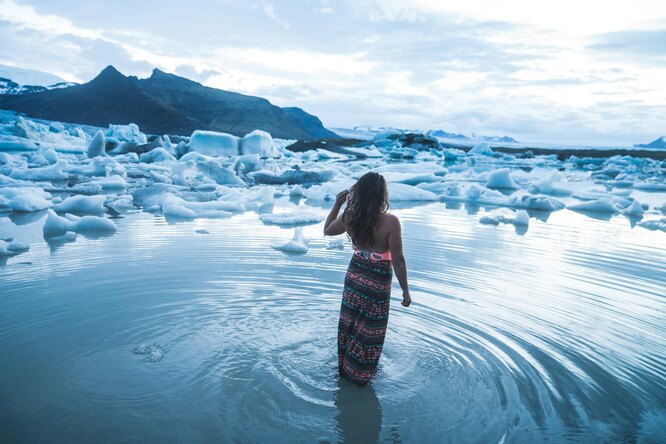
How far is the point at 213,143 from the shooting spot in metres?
24.7

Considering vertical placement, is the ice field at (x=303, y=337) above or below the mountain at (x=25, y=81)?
below

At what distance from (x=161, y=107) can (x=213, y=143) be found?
53931 millimetres

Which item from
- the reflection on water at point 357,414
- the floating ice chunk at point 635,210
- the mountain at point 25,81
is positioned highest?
the mountain at point 25,81

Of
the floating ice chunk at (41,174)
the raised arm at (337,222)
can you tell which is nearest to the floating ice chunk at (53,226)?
the raised arm at (337,222)

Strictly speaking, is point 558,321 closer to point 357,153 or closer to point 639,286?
point 639,286

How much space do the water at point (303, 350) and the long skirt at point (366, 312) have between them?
143 millimetres

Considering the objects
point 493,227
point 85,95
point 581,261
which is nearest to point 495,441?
point 581,261

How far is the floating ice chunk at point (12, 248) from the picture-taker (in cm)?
538

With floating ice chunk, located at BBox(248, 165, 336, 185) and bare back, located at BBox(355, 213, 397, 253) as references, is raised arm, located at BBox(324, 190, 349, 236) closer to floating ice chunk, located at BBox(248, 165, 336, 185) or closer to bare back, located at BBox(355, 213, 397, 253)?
bare back, located at BBox(355, 213, 397, 253)

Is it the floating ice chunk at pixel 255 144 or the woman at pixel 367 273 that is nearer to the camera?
the woman at pixel 367 273

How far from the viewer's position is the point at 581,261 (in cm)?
633

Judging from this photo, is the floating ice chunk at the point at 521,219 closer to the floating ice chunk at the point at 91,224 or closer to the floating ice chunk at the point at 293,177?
the floating ice chunk at the point at 91,224

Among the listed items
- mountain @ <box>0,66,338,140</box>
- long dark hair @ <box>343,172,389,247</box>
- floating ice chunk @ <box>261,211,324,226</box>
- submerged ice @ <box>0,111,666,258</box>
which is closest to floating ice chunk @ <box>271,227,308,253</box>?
submerged ice @ <box>0,111,666,258</box>

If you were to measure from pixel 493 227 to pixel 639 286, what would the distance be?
146 inches
